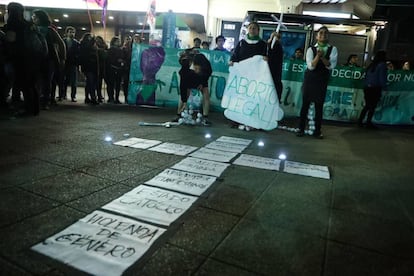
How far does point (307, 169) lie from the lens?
171 inches

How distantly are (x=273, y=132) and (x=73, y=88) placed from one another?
6.45 meters

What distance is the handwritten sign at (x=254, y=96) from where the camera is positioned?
22.2 feet

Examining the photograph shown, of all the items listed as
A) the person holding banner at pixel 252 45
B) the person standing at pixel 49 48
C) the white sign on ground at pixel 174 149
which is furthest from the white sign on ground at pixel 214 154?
the person standing at pixel 49 48

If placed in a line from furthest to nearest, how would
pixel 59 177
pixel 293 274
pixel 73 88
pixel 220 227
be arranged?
pixel 73 88 → pixel 59 177 → pixel 220 227 → pixel 293 274

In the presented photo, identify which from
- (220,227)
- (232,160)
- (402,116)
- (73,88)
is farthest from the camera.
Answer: (73,88)

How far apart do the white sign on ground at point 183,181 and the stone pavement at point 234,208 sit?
110mm

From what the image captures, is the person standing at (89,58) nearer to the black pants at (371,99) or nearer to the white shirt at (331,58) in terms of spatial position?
the white shirt at (331,58)

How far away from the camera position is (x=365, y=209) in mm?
3158

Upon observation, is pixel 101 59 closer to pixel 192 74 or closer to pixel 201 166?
pixel 192 74

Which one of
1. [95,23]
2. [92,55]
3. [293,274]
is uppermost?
[95,23]

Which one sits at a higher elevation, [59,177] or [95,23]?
[95,23]

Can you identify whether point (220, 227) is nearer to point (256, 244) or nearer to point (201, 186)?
point (256, 244)

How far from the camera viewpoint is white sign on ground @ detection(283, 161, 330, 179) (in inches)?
163

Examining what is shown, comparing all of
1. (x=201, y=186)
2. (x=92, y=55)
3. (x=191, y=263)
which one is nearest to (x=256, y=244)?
(x=191, y=263)
